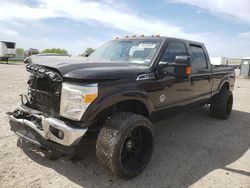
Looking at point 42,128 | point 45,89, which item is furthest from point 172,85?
point 42,128

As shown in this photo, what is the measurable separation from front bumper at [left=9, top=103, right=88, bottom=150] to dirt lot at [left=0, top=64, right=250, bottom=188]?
0.42 meters

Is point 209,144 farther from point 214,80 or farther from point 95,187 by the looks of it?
point 95,187

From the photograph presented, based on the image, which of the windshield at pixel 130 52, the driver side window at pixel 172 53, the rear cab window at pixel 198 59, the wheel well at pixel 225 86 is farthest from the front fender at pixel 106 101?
the wheel well at pixel 225 86

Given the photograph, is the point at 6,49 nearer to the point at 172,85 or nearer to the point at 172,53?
the point at 172,53

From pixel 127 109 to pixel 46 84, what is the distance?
3.80 feet

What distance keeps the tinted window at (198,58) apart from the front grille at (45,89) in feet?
9.66

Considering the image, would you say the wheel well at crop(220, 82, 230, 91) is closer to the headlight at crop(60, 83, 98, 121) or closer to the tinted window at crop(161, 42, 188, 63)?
A: the tinted window at crop(161, 42, 188, 63)

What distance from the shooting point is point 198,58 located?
5.27 meters

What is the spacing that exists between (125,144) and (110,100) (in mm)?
658

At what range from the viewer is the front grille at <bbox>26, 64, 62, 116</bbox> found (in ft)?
9.78

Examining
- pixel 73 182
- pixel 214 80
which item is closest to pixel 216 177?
pixel 73 182

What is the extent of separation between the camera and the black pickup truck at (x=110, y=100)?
2836mm

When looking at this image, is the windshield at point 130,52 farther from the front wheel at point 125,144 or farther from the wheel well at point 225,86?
the wheel well at point 225,86

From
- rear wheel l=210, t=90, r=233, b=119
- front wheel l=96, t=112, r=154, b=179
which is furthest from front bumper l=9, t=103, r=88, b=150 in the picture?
rear wheel l=210, t=90, r=233, b=119
